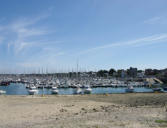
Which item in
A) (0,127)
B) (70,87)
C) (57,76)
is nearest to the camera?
(0,127)

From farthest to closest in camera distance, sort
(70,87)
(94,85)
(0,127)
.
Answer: (94,85), (70,87), (0,127)

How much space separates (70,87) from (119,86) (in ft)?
99.2

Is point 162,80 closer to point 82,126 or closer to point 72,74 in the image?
point 72,74

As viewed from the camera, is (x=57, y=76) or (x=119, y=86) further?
(x=57, y=76)

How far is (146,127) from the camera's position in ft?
46.5

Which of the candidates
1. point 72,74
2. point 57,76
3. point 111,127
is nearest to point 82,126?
point 111,127

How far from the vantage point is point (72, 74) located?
158000 millimetres

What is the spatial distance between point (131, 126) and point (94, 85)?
4198 inches

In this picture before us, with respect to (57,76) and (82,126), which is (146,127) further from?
(57,76)

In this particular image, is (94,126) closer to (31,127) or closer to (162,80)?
(31,127)

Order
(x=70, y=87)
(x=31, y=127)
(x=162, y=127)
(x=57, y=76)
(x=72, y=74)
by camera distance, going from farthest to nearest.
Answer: (x=57, y=76) < (x=72, y=74) < (x=70, y=87) < (x=31, y=127) < (x=162, y=127)

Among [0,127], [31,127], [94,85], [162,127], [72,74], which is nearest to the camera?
[162,127]

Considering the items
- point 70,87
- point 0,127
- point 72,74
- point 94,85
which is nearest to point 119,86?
point 94,85

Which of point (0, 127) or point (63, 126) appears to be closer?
point (63, 126)
